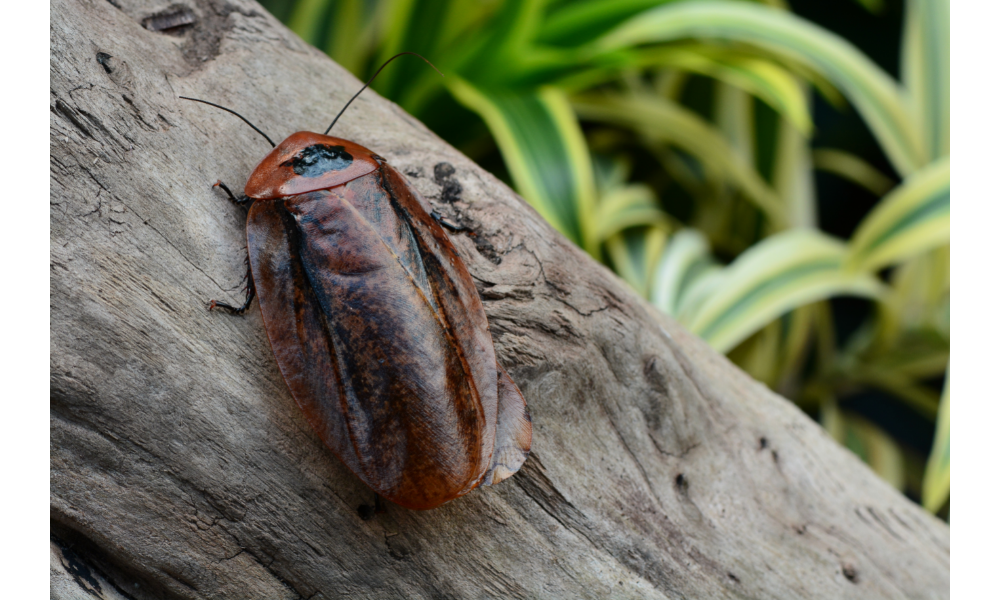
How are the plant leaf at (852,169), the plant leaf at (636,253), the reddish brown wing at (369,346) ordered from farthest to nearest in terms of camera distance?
the plant leaf at (852,169) → the plant leaf at (636,253) → the reddish brown wing at (369,346)

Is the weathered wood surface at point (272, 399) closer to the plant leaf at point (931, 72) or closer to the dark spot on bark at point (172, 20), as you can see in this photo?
the dark spot on bark at point (172, 20)

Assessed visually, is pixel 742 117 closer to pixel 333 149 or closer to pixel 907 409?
pixel 907 409

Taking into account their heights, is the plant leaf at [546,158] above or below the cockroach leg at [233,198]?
above

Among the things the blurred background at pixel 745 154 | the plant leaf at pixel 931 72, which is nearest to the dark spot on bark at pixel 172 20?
the blurred background at pixel 745 154

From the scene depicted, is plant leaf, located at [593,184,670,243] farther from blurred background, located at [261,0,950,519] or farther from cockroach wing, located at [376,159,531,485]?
cockroach wing, located at [376,159,531,485]

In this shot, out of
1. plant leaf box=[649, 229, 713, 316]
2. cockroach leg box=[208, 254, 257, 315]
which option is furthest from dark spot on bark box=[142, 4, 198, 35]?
plant leaf box=[649, 229, 713, 316]
